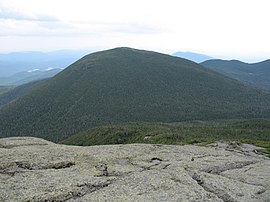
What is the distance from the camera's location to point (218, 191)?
3866 centimetres

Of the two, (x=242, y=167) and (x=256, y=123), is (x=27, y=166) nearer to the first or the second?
(x=242, y=167)

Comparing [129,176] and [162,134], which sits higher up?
[129,176]

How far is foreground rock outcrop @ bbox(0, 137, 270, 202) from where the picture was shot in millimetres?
36125

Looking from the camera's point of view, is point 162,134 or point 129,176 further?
point 162,134

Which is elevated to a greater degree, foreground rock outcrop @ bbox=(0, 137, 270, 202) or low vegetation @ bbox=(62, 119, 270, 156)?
foreground rock outcrop @ bbox=(0, 137, 270, 202)

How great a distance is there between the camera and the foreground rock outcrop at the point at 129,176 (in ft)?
119

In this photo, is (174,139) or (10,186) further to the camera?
(174,139)

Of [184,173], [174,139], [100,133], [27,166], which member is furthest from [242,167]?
[100,133]

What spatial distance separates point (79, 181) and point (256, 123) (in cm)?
17256

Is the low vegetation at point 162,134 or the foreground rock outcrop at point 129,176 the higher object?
the foreground rock outcrop at point 129,176

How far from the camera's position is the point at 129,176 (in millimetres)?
41906

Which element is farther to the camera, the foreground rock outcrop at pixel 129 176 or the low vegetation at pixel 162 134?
the low vegetation at pixel 162 134

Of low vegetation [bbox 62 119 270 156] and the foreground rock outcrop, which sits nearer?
the foreground rock outcrop

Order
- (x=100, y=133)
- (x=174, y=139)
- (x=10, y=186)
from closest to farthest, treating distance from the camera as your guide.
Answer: (x=10, y=186) < (x=174, y=139) < (x=100, y=133)
